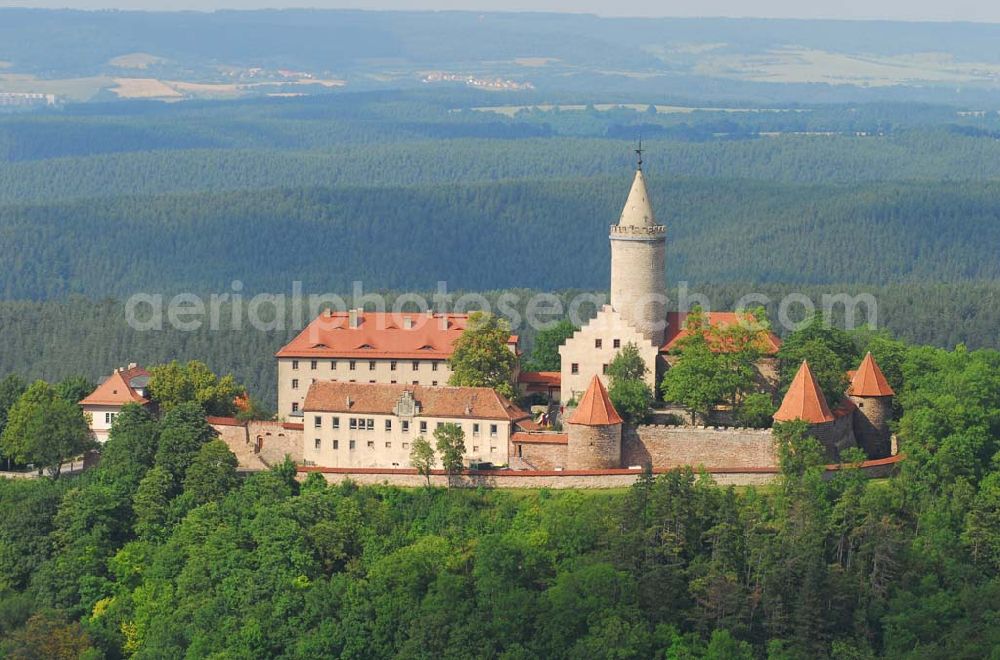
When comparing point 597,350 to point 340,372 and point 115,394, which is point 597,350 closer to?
point 340,372

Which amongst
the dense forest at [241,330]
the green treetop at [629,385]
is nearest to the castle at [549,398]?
the green treetop at [629,385]

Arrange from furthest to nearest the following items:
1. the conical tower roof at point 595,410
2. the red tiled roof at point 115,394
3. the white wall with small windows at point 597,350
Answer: the red tiled roof at point 115,394 → the white wall with small windows at point 597,350 → the conical tower roof at point 595,410

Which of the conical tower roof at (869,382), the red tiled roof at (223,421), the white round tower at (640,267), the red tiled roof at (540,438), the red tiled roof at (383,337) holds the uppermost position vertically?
the white round tower at (640,267)

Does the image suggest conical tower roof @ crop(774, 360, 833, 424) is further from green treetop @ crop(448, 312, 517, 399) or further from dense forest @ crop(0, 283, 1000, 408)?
dense forest @ crop(0, 283, 1000, 408)

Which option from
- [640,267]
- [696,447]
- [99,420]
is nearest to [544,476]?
[696,447]

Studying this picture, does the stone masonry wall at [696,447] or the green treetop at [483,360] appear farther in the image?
the green treetop at [483,360]

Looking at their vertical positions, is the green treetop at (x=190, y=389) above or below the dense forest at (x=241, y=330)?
below

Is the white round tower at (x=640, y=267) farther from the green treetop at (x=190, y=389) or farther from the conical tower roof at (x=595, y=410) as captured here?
the green treetop at (x=190, y=389)
